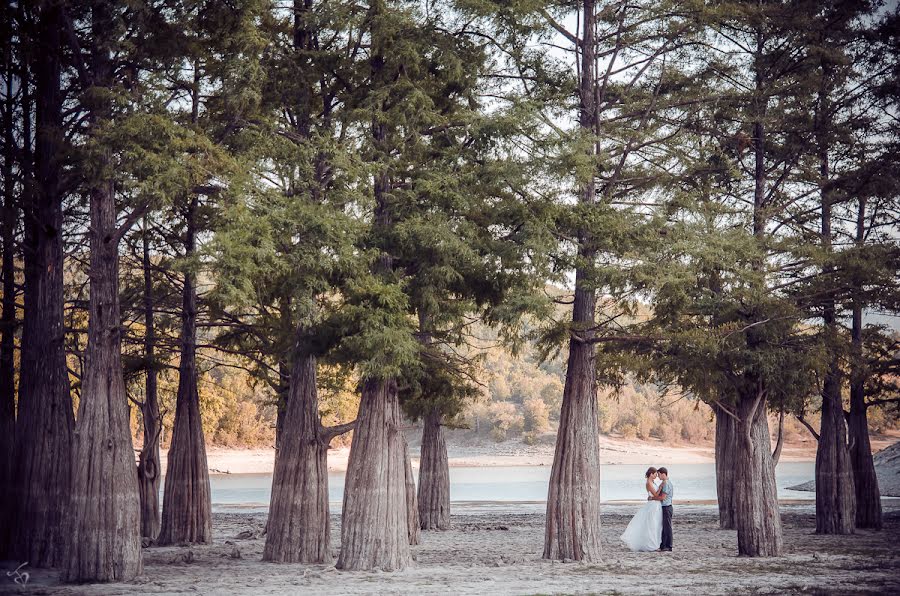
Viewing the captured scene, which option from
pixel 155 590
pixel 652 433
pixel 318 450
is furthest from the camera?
pixel 652 433

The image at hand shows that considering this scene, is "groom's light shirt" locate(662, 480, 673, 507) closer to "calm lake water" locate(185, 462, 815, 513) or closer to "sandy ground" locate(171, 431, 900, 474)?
"calm lake water" locate(185, 462, 815, 513)

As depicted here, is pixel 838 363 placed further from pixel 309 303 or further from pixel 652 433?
pixel 652 433

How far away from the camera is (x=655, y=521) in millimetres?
21422

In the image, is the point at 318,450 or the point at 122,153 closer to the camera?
the point at 122,153

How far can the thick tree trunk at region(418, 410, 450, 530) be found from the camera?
88.7ft

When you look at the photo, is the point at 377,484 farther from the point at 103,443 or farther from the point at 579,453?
the point at 103,443

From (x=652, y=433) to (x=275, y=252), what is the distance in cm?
8212

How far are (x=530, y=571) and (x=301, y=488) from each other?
4984 millimetres

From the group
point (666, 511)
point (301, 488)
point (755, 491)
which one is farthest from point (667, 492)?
point (301, 488)

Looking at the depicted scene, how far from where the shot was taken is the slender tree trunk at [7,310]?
18.3m

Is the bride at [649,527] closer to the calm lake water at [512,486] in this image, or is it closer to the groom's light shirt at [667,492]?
the groom's light shirt at [667,492]

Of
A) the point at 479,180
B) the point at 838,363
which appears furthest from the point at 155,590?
the point at 838,363

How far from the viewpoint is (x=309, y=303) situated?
16.6 meters
